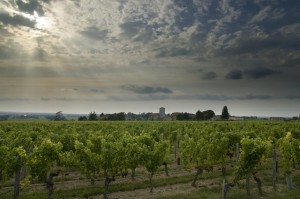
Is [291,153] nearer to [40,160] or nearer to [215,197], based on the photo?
[215,197]

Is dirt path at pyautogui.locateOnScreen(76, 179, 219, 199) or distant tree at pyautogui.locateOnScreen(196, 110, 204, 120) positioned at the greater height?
distant tree at pyautogui.locateOnScreen(196, 110, 204, 120)

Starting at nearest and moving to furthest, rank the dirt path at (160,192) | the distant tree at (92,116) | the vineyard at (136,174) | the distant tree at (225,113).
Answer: the vineyard at (136,174)
the dirt path at (160,192)
the distant tree at (92,116)
the distant tree at (225,113)

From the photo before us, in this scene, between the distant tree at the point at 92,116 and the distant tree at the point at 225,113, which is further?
the distant tree at the point at 225,113

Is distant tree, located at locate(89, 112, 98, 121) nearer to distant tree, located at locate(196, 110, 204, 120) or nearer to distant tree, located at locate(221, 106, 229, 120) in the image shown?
distant tree, located at locate(196, 110, 204, 120)

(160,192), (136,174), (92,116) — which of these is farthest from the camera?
(92,116)

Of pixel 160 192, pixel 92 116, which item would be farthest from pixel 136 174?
pixel 92 116

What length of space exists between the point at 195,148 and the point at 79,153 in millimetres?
8827

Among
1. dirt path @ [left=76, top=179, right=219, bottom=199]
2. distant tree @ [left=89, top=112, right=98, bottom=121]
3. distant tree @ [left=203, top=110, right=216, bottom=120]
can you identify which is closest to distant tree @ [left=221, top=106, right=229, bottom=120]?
distant tree @ [left=203, top=110, right=216, bottom=120]

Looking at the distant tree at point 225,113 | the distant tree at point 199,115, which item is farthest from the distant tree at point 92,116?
the distant tree at point 225,113

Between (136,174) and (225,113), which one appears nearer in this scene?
(136,174)

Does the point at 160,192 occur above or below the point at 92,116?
below

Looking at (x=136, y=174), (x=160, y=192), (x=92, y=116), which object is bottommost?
(x=160, y=192)

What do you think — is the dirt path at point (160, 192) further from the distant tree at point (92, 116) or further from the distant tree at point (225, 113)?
the distant tree at point (225, 113)

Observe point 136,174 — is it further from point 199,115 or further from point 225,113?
point 225,113
